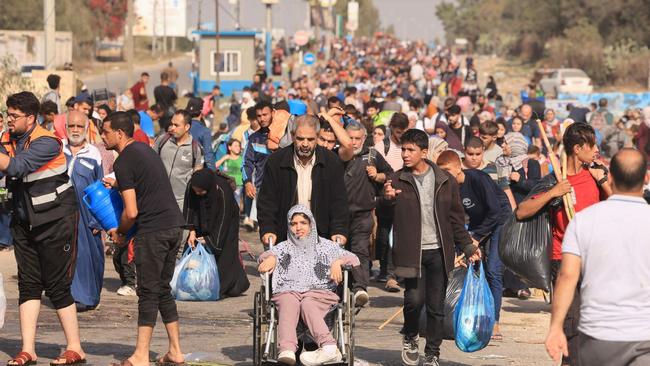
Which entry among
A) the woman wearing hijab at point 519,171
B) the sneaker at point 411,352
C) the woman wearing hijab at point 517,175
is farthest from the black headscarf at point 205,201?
the sneaker at point 411,352

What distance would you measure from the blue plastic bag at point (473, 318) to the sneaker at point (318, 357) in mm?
1077

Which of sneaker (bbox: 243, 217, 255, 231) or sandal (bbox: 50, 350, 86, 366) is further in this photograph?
sneaker (bbox: 243, 217, 255, 231)

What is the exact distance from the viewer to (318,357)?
338 inches

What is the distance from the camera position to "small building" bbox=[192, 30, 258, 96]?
53.8 metres

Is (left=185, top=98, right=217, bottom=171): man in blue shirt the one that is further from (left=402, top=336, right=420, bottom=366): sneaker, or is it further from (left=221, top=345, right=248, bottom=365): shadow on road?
(left=402, top=336, right=420, bottom=366): sneaker

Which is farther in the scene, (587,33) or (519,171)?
(587,33)

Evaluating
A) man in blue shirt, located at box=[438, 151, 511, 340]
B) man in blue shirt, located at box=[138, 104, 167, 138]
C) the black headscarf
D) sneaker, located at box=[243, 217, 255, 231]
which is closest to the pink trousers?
man in blue shirt, located at box=[438, 151, 511, 340]

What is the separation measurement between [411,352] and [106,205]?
7.72ft

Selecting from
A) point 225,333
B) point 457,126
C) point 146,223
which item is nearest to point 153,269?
point 146,223

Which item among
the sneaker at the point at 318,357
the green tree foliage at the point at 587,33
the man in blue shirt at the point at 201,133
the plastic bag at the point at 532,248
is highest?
the plastic bag at the point at 532,248

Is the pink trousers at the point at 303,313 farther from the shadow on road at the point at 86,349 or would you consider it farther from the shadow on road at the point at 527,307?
the shadow on road at the point at 527,307

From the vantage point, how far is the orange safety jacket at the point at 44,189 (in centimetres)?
894

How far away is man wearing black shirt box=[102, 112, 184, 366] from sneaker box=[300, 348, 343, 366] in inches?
40.6

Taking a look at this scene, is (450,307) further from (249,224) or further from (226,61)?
(226,61)
